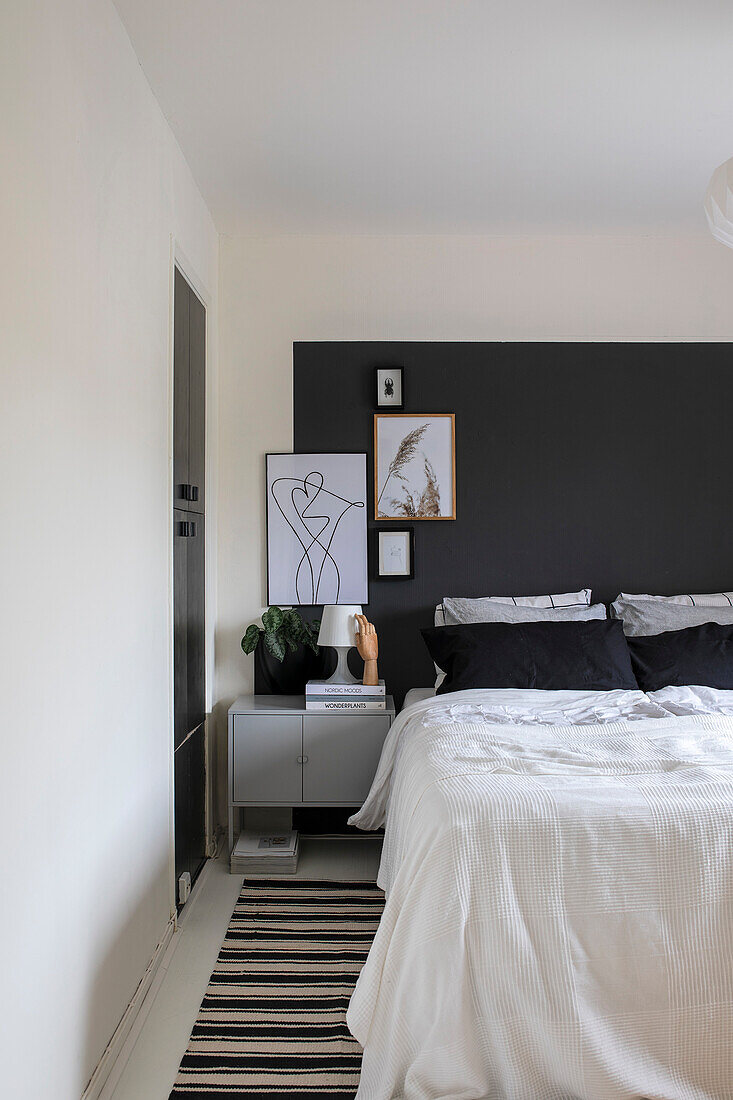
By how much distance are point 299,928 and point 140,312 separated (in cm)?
210

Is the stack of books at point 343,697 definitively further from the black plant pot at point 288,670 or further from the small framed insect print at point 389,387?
the small framed insect print at point 389,387

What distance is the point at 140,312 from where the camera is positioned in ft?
8.29

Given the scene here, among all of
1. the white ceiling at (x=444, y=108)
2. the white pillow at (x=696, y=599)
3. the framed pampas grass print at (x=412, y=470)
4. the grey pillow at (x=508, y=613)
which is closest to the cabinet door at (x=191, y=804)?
the grey pillow at (x=508, y=613)

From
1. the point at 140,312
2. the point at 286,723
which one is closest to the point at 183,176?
the point at 140,312

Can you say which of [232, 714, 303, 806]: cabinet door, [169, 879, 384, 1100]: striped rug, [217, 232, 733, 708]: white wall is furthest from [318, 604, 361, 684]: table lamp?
[169, 879, 384, 1100]: striped rug

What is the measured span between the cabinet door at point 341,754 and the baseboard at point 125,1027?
0.89m

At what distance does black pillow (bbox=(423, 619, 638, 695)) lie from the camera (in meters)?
3.33

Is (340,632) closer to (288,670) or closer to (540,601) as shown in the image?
(288,670)

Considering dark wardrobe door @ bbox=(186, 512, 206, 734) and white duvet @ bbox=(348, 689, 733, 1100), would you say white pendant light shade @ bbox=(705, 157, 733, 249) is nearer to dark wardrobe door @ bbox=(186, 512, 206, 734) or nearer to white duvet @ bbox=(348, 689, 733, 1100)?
white duvet @ bbox=(348, 689, 733, 1100)

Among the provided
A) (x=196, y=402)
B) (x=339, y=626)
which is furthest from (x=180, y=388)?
(x=339, y=626)

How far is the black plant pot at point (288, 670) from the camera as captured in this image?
3.87 m

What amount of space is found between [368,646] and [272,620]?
444 mm

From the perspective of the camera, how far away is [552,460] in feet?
13.0

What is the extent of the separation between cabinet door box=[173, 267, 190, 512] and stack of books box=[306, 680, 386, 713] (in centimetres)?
94
